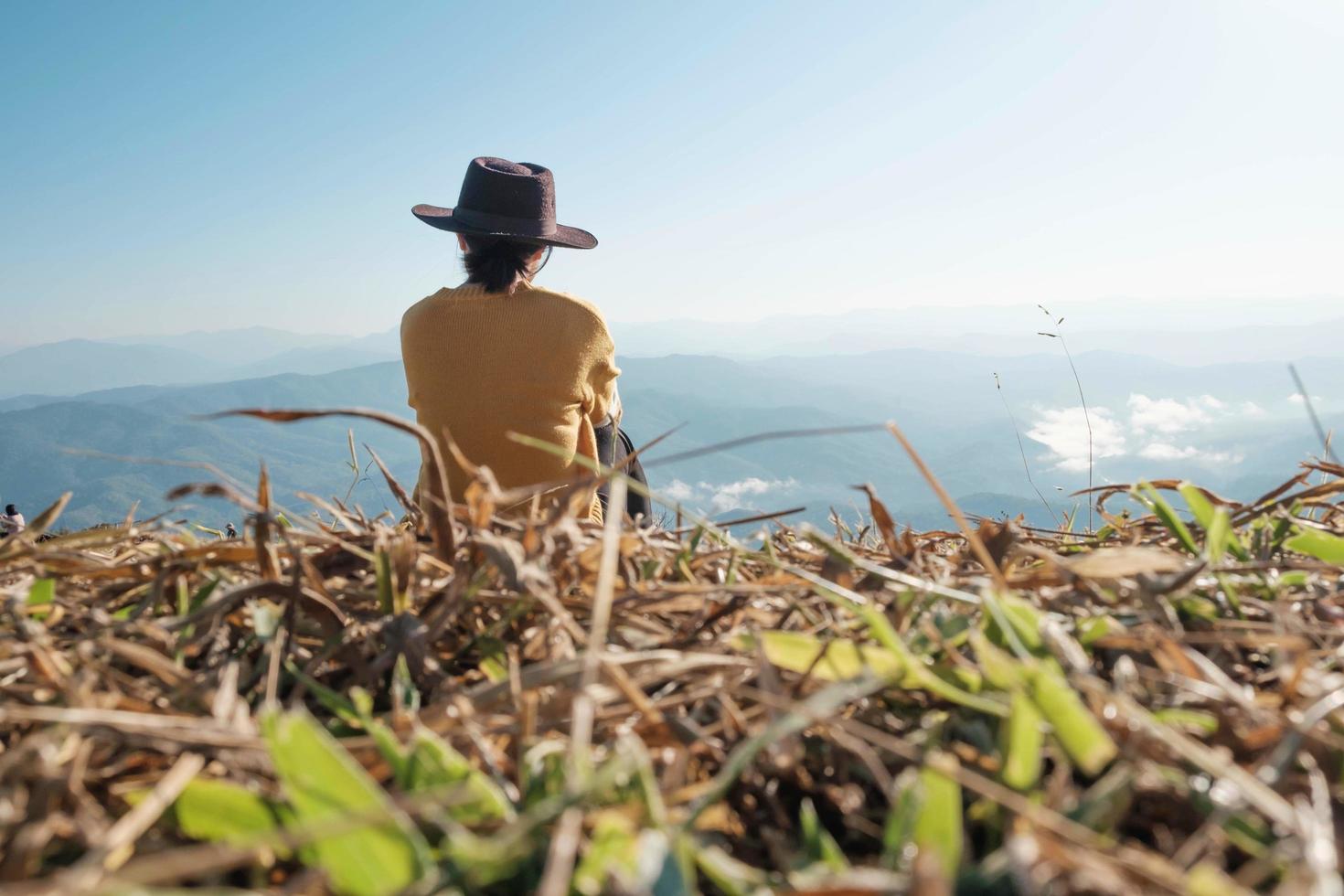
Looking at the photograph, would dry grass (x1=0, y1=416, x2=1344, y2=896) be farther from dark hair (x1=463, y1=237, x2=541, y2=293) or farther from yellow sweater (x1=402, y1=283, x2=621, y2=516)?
dark hair (x1=463, y1=237, x2=541, y2=293)

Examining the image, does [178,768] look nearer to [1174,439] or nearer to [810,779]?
[810,779]

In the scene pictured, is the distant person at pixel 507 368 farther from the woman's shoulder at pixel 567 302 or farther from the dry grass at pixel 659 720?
the dry grass at pixel 659 720

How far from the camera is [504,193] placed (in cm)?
423

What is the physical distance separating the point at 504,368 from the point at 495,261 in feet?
2.15

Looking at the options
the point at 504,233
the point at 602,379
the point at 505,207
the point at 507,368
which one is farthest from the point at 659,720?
the point at 505,207

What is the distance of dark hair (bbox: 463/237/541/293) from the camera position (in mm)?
3879

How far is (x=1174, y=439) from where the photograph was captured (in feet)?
614

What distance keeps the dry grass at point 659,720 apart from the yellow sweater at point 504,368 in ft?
8.84

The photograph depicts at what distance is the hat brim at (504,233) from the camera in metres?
3.93

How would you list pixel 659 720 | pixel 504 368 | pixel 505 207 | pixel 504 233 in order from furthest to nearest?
pixel 505 207 < pixel 504 233 < pixel 504 368 < pixel 659 720

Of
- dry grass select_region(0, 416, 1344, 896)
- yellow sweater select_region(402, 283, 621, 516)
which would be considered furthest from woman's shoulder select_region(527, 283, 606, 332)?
dry grass select_region(0, 416, 1344, 896)

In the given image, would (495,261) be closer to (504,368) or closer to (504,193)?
(504,193)

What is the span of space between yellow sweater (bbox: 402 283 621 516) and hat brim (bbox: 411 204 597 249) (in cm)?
32

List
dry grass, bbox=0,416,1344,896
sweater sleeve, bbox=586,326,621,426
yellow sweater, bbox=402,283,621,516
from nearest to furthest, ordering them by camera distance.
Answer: dry grass, bbox=0,416,1344,896, yellow sweater, bbox=402,283,621,516, sweater sleeve, bbox=586,326,621,426
